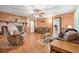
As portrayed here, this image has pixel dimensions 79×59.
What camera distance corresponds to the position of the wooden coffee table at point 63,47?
2358 millimetres

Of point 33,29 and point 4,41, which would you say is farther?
point 33,29

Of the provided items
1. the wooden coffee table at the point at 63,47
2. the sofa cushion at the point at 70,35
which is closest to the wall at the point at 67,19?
the sofa cushion at the point at 70,35

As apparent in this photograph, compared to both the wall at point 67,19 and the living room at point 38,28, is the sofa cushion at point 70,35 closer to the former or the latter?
the living room at point 38,28

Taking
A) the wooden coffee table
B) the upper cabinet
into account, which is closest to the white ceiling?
the upper cabinet

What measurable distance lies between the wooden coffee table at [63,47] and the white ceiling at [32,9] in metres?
0.60

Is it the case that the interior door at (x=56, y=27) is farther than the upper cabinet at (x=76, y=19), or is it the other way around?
the interior door at (x=56, y=27)

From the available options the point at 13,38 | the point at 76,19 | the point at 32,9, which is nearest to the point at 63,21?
the point at 76,19

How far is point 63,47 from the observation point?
2.39 metres

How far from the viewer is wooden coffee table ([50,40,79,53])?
2358 millimetres

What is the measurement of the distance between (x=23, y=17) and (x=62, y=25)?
81cm

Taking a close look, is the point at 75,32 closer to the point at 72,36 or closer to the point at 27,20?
the point at 72,36

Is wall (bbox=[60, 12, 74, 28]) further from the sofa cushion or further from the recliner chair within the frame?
the recliner chair
